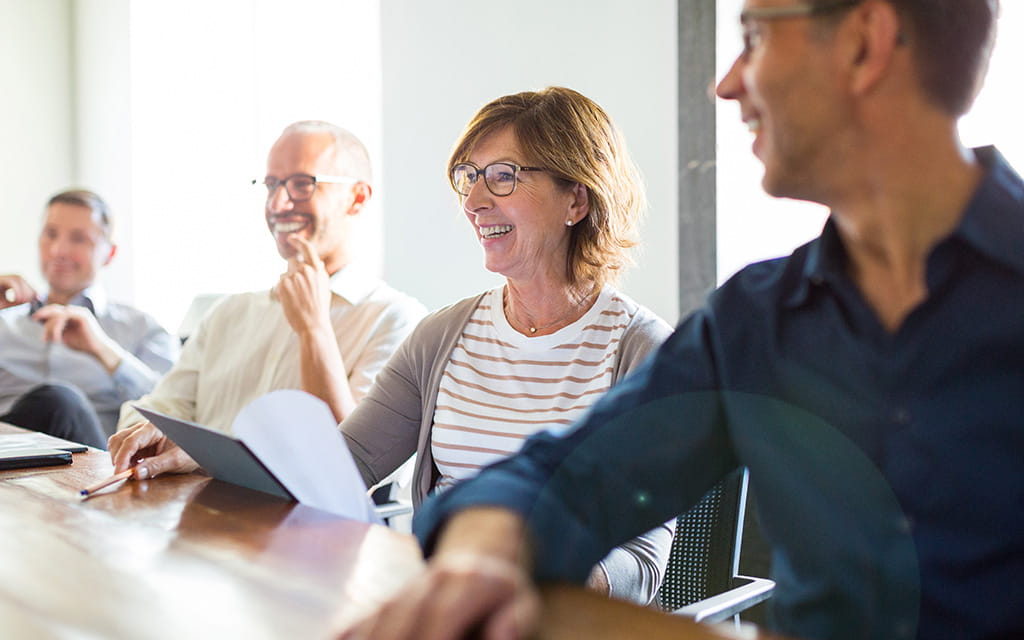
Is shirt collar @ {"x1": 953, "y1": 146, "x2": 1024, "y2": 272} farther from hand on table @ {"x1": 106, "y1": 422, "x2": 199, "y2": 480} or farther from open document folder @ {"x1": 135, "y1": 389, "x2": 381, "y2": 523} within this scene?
hand on table @ {"x1": 106, "y1": 422, "x2": 199, "y2": 480}

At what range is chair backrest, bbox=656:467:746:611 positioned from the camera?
4.62ft

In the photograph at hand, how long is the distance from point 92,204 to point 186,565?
321 centimetres

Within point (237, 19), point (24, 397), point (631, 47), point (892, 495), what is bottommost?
point (24, 397)

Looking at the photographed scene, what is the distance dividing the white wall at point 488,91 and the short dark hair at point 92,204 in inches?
43.1

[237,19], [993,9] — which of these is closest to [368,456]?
[993,9]

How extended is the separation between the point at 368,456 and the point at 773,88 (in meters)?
1.12

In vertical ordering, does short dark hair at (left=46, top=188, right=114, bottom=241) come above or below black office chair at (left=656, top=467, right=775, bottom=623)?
above

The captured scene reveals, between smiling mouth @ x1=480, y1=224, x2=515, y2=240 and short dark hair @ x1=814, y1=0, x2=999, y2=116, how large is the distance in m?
1.07

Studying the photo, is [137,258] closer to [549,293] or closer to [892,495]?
[549,293]

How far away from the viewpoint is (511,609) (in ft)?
2.03

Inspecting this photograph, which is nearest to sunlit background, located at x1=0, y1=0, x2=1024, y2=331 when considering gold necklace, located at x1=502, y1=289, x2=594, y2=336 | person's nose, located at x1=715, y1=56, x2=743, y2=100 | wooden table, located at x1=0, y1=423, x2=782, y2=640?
gold necklace, located at x1=502, y1=289, x2=594, y2=336

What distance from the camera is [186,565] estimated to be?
902mm

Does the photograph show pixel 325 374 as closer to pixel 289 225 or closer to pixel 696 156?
pixel 289 225

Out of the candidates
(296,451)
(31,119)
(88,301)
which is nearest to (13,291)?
(88,301)
